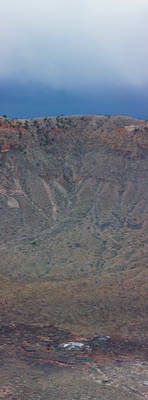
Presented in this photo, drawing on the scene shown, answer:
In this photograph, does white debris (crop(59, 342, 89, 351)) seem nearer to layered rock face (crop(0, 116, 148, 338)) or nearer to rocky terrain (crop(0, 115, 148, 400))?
rocky terrain (crop(0, 115, 148, 400))

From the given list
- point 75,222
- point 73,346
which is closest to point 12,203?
point 75,222

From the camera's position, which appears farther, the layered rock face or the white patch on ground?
the white patch on ground

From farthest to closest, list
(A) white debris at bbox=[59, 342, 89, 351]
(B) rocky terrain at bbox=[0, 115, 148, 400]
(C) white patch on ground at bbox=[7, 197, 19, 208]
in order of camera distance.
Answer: (C) white patch on ground at bbox=[7, 197, 19, 208]
(A) white debris at bbox=[59, 342, 89, 351]
(B) rocky terrain at bbox=[0, 115, 148, 400]

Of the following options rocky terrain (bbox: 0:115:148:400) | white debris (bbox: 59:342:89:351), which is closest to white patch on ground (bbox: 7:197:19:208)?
rocky terrain (bbox: 0:115:148:400)

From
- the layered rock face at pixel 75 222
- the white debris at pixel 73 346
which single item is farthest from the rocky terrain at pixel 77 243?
the white debris at pixel 73 346

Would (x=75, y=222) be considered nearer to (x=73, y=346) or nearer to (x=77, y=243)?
(x=77, y=243)

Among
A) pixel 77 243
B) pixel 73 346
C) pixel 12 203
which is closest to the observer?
pixel 73 346

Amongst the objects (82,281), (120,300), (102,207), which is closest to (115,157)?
(102,207)
